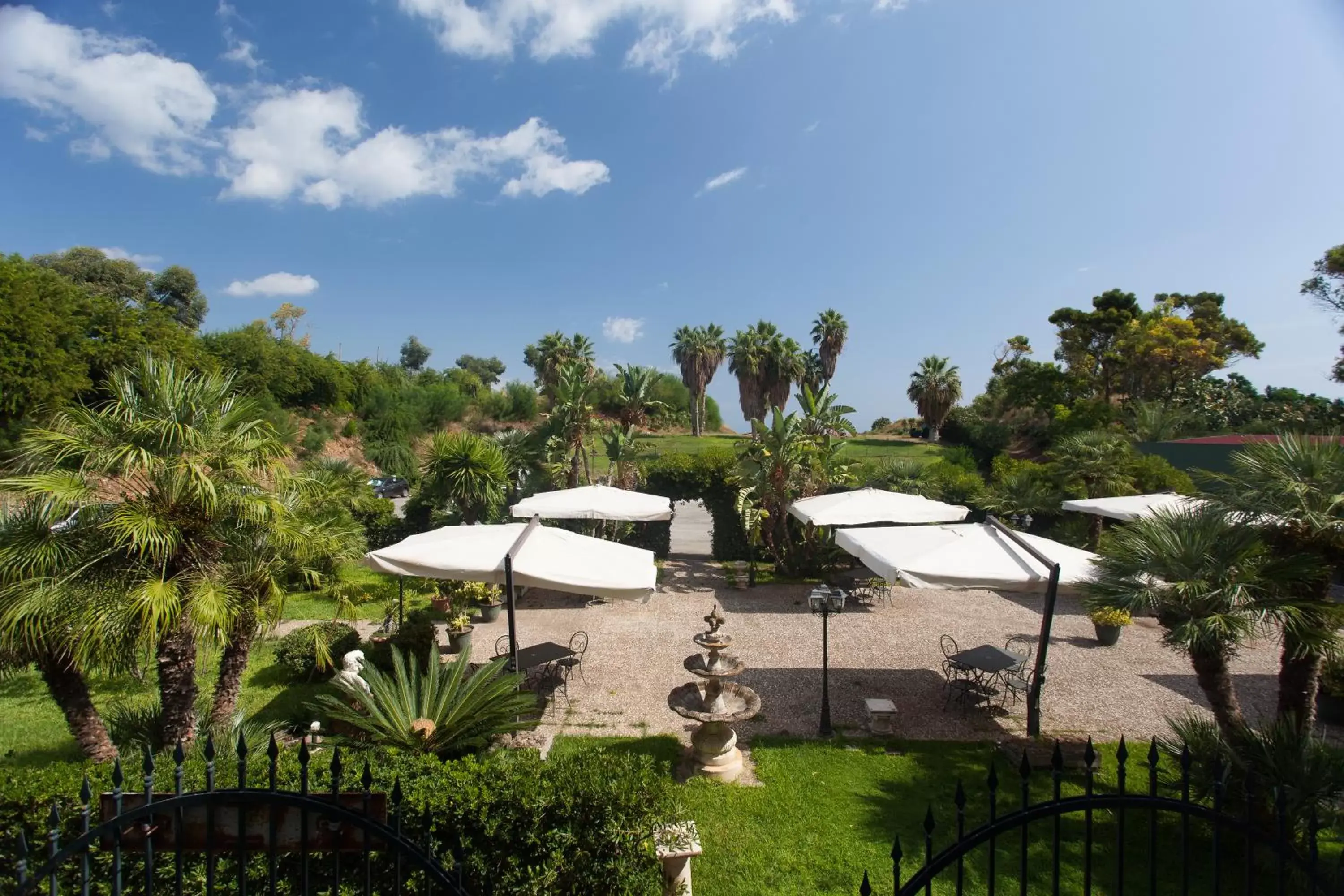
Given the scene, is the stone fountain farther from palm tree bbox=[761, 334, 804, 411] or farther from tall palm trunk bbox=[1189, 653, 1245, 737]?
palm tree bbox=[761, 334, 804, 411]

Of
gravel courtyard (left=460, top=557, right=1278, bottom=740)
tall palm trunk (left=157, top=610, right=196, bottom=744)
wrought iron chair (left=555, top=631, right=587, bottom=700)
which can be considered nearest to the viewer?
tall palm trunk (left=157, top=610, right=196, bottom=744)

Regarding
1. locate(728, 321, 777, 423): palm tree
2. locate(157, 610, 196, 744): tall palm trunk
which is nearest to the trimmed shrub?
locate(157, 610, 196, 744): tall palm trunk

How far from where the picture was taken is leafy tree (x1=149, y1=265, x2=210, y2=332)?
194ft

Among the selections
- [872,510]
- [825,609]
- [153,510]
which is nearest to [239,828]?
[153,510]

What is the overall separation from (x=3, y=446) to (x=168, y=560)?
86.3ft

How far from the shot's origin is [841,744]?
24.3 feet

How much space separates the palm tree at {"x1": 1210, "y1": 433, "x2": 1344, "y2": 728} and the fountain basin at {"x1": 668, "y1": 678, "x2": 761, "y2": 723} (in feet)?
14.7

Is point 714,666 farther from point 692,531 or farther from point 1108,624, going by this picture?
point 692,531

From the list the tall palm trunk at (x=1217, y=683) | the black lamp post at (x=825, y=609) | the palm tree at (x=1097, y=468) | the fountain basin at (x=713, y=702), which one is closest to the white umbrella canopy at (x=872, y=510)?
the black lamp post at (x=825, y=609)

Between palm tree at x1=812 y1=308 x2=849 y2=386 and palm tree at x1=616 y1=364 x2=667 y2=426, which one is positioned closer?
palm tree at x1=616 y1=364 x2=667 y2=426

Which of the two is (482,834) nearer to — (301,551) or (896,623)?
(301,551)

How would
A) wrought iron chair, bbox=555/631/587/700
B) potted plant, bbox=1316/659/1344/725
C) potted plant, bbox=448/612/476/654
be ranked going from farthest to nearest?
potted plant, bbox=448/612/476/654, wrought iron chair, bbox=555/631/587/700, potted plant, bbox=1316/659/1344/725

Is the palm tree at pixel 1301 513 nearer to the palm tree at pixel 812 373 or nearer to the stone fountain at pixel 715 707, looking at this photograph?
the stone fountain at pixel 715 707

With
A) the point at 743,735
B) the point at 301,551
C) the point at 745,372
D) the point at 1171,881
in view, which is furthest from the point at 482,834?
the point at 745,372
